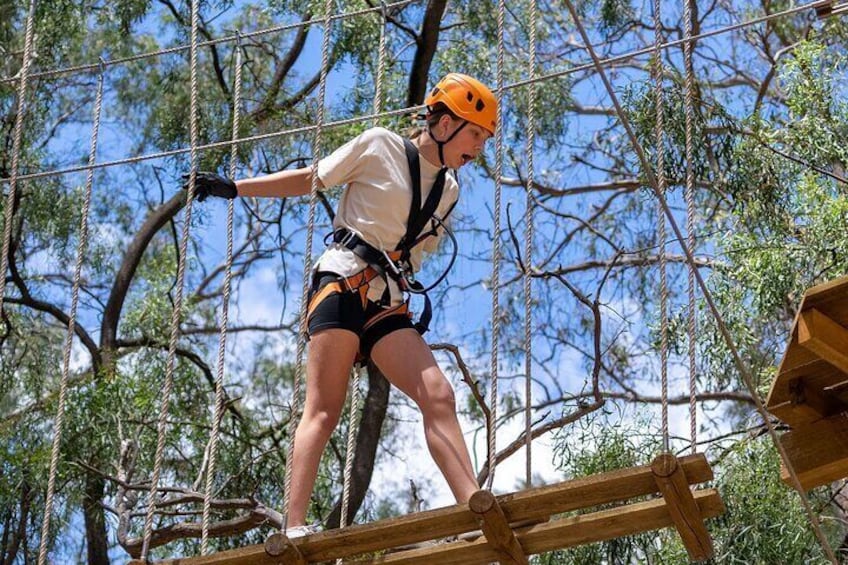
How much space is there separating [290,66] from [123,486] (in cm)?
406

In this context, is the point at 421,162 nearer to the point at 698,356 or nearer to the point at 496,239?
the point at 496,239

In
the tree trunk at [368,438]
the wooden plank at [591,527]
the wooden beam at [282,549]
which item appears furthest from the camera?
the tree trunk at [368,438]

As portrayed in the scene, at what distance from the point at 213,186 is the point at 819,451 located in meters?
1.63

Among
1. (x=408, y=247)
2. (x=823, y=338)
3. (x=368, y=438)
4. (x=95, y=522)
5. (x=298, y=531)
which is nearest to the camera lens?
(x=823, y=338)

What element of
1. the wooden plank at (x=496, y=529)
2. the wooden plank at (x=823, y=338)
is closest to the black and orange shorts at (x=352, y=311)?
the wooden plank at (x=496, y=529)

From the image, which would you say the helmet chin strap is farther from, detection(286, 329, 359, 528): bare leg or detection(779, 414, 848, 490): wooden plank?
detection(779, 414, 848, 490): wooden plank

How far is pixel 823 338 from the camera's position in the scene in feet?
11.0

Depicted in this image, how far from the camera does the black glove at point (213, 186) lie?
3934 millimetres

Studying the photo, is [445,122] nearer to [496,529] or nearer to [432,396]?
[432,396]

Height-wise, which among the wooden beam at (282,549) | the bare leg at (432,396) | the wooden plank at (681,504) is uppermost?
the bare leg at (432,396)

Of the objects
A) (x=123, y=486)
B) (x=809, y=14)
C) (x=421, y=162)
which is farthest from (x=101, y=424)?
(x=809, y=14)

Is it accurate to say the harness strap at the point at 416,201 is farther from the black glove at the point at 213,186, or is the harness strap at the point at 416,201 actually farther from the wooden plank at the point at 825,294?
the wooden plank at the point at 825,294

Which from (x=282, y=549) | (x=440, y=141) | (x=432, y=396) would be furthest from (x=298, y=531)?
(x=440, y=141)

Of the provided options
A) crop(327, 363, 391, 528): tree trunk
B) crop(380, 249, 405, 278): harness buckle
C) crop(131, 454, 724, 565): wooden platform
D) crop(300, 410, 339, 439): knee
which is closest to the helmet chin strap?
crop(380, 249, 405, 278): harness buckle
